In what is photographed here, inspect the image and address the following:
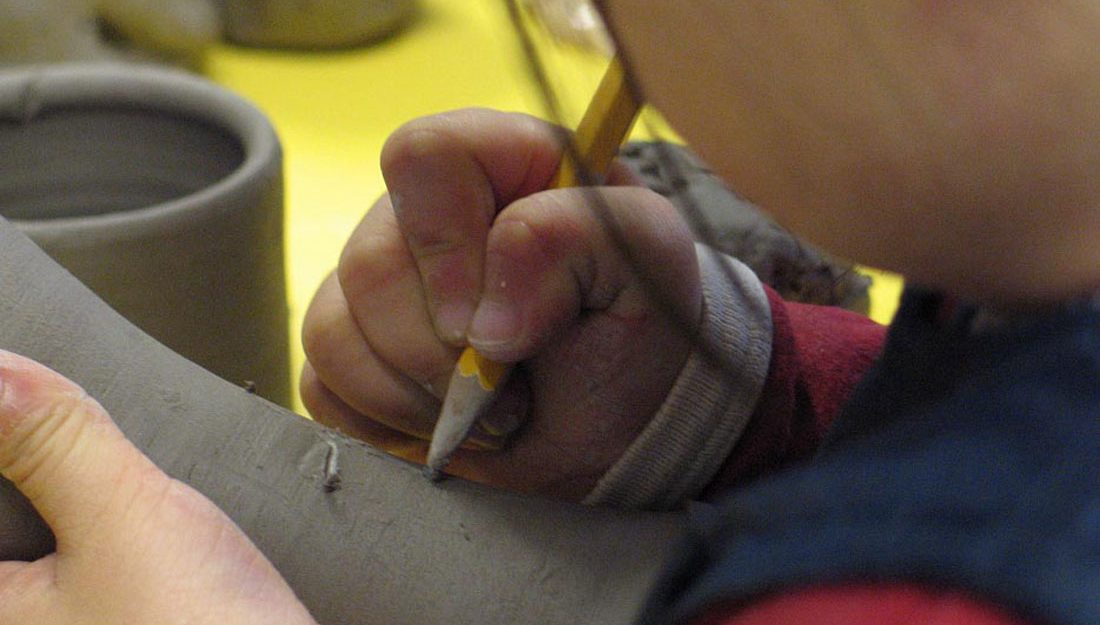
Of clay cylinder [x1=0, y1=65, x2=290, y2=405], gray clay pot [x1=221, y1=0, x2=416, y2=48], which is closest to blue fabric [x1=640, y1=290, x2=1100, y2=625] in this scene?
clay cylinder [x1=0, y1=65, x2=290, y2=405]

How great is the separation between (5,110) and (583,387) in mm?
294

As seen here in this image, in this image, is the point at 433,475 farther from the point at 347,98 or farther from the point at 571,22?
the point at 347,98

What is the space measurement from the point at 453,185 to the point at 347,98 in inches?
23.5

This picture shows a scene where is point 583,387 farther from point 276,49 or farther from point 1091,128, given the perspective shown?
point 276,49

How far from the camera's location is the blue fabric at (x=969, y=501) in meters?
0.19

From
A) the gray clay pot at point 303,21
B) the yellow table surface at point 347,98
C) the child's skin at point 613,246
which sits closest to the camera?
the child's skin at point 613,246

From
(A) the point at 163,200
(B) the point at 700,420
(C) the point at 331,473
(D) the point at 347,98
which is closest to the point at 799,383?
(B) the point at 700,420

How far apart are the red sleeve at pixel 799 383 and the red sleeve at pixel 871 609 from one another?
0.16 m

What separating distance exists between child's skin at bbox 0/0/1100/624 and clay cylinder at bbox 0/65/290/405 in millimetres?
66

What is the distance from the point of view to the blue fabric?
0.19m

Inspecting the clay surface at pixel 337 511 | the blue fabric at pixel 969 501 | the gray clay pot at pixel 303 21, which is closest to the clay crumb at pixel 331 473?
the clay surface at pixel 337 511

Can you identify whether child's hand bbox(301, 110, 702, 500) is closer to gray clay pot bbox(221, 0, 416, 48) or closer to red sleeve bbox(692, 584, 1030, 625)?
red sleeve bbox(692, 584, 1030, 625)

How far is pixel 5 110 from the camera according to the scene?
1.63ft

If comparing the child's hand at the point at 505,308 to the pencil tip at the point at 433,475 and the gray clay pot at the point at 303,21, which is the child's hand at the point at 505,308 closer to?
the pencil tip at the point at 433,475
